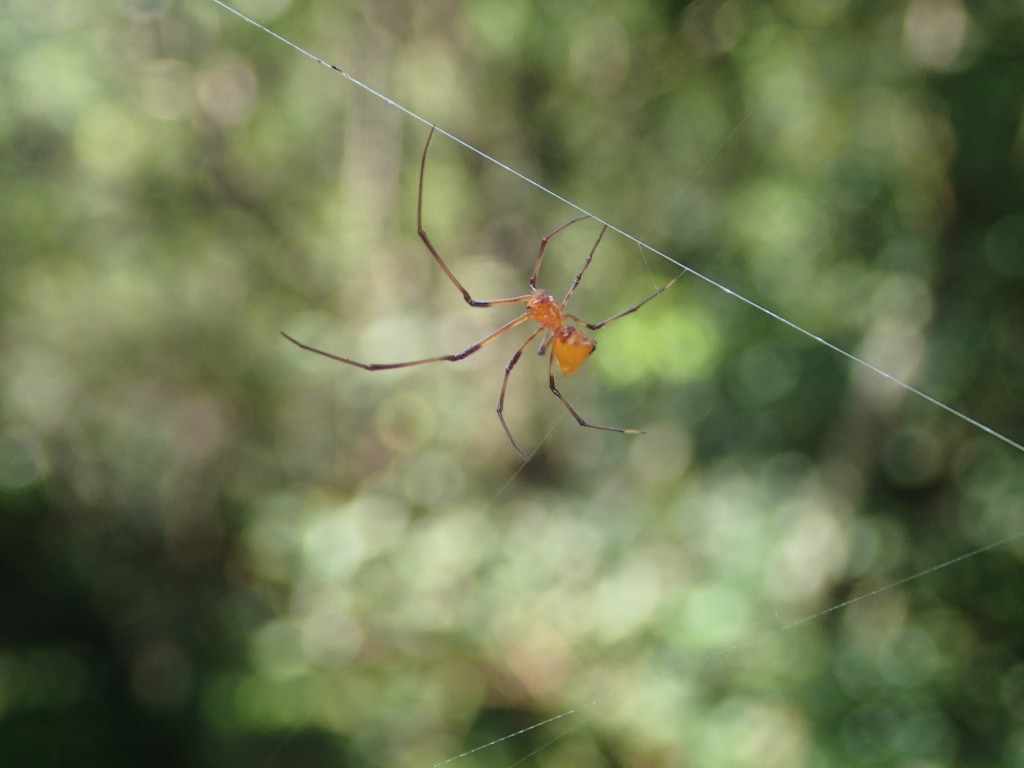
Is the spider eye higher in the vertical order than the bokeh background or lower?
lower

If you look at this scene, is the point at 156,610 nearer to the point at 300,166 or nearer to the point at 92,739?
the point at 92,739

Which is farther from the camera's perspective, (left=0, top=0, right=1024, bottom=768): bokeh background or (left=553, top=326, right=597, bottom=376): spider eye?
(left=0, top=0, right=1024, bottom=768): bokeh background

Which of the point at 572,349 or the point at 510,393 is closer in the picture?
the point at 572,349

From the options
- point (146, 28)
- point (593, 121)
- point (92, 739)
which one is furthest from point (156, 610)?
point (593, 121)

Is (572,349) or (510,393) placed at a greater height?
(510,393)
